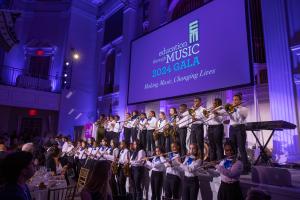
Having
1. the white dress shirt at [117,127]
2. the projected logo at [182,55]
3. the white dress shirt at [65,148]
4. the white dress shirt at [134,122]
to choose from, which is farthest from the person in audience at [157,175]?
the white dress shirt at [65,148]

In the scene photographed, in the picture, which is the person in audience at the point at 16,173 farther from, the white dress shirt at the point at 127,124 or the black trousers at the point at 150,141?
the white dress shirt at the point at 127,124

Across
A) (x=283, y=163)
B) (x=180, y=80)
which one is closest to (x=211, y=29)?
(x=180, y=80)

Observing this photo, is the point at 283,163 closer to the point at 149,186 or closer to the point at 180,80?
the point at 149,186

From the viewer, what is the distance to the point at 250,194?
209 centimetres

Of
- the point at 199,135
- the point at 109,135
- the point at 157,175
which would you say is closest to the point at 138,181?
the point at 157,175

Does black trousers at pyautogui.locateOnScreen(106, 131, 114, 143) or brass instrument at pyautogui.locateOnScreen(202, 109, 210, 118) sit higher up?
brass instrument at pyautogui.locateOnScreen(202, 109, 210, 118)

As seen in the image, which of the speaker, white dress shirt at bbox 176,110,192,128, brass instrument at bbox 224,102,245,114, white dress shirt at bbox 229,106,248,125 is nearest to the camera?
the speaker

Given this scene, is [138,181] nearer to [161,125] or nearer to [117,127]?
[161,125]

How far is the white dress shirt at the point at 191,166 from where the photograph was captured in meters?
5.31

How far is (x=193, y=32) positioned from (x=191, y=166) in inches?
201

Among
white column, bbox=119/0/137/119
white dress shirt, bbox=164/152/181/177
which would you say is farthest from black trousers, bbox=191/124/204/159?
white column, bbox=119/0/137/119

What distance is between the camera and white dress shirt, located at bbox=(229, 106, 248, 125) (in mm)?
5473

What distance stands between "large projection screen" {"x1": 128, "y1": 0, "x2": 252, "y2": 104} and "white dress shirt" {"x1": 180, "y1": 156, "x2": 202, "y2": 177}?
2687mm

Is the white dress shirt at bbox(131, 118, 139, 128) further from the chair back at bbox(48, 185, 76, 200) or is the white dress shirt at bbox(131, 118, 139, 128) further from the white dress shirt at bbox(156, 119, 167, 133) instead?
the chair back at bbox(48, 185, 76, 200)
